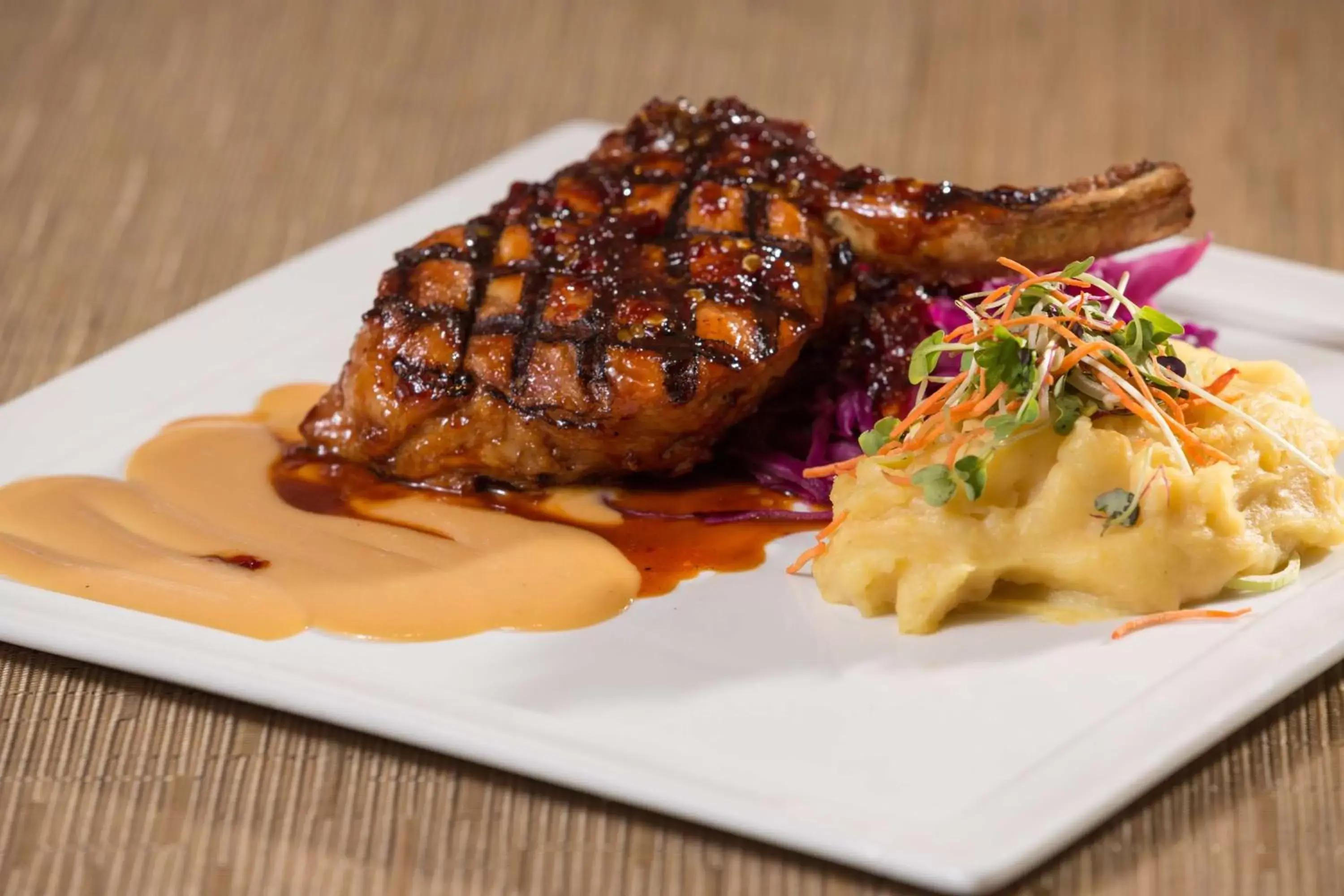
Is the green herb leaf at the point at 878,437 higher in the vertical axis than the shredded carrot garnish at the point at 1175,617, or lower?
higher

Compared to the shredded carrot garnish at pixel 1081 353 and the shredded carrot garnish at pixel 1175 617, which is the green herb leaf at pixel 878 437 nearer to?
the shredded carrot garnish at pixel 1081 353

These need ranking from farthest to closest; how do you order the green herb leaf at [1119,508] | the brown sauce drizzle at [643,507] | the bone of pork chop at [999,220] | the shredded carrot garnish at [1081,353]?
the bone of pork chop at [999,220]
the brown sauce drizzle at [643,507]
the shredded carrot garnish at [1081,353]
the green herb leaf at [1119,508]

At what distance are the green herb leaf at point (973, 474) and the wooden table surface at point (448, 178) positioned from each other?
76cm

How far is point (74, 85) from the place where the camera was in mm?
7816

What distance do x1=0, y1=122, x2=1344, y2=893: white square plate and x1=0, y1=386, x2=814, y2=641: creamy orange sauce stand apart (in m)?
0.09

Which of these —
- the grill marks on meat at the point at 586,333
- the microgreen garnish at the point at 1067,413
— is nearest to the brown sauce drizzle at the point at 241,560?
the grill marks on meat at the point at 586,333

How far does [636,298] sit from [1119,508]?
1.42m

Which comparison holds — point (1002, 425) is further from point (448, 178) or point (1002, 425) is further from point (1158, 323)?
point (448, 178)

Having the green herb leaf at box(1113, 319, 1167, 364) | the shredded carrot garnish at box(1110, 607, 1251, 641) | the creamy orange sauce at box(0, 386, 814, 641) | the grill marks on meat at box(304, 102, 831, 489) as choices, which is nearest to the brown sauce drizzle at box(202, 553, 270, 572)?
the creamy orange sauce at box(0, 386, 814, 641)

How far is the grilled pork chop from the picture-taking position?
4.21 meters

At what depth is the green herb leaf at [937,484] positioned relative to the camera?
12.0ft

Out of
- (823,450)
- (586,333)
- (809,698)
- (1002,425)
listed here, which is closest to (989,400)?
(1002,425)

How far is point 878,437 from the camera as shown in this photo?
3875 millimetres

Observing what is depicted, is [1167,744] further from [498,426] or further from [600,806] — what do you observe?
[498,426]
